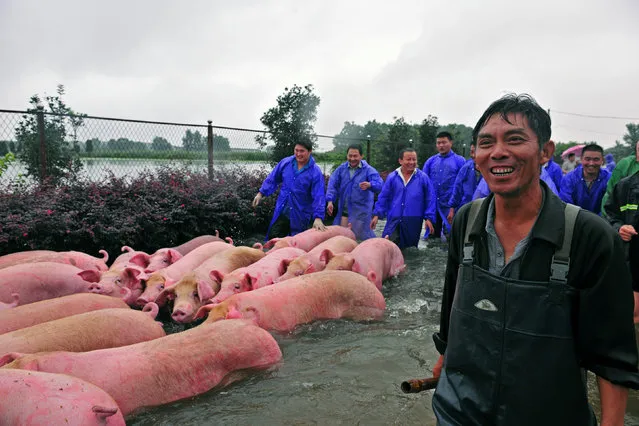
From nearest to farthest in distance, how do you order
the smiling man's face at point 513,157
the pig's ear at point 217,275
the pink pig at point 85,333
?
the smiling man's face at point 513,157
the pink pig at point 85,333
the pig's ear at point 217,275

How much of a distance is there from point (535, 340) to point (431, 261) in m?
6.50

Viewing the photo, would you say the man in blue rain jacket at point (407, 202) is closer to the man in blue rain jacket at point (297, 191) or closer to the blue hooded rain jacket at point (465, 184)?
the blue hooded rain jacket at point (465, 184)

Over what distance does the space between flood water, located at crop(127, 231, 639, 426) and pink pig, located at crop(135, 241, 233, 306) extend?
1453 millimetres

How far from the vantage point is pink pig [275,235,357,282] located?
5105 millimetres

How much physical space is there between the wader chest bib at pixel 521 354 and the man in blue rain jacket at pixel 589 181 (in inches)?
263

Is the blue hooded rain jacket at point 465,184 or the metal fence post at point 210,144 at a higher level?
the metal fence post at point 210,144

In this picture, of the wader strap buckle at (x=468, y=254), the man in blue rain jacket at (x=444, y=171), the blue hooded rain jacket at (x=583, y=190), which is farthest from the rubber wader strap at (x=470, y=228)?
the man in blue rain jacket at (x=444, y=171)

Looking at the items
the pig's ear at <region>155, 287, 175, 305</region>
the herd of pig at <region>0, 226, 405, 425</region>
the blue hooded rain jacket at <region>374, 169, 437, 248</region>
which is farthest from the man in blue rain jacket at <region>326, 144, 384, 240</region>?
the pig's ear at <region>155, 287, 175, 305</region>

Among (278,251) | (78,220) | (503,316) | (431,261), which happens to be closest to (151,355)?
(503,316)

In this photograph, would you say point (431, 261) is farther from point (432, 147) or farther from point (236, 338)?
point (432, 147)

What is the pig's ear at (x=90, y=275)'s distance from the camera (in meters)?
4.64

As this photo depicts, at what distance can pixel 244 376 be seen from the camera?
3.32 metres

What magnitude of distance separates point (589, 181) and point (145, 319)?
274 inches

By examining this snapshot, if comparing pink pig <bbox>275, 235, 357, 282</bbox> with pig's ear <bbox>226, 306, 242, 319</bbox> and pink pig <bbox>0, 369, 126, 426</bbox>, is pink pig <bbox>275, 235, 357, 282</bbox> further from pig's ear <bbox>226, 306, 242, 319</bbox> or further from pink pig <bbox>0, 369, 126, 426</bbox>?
pink pig <bbox>0, 369, 126, 426</bbox>
